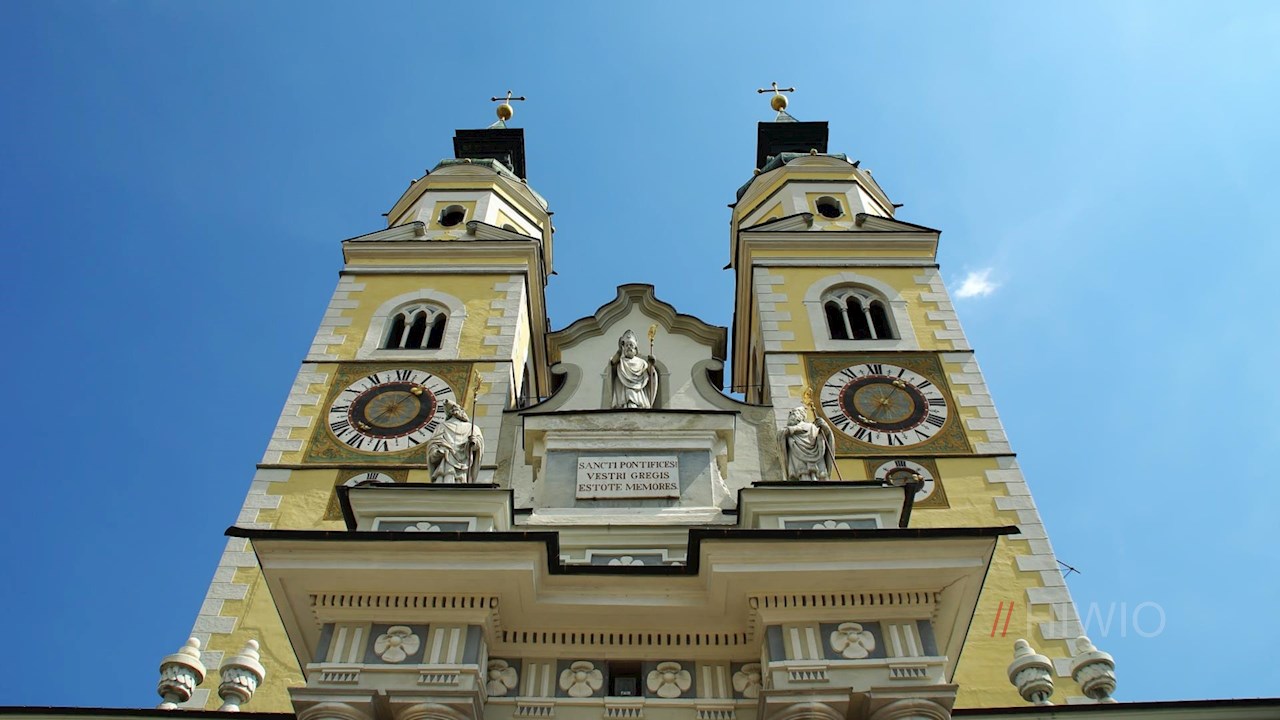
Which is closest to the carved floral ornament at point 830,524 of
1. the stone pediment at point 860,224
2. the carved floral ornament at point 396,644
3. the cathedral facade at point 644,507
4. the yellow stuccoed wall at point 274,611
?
the cathedral facade at point 644,507

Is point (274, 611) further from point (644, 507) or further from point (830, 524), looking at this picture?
point (830, 524)

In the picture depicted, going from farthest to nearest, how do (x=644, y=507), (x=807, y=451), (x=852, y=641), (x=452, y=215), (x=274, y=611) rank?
1. (x=452, y=215)
2. (x=274, y=611)
3. (x=807, y=451)
4. (x=644, y=507)
5. (x=852, y=641)

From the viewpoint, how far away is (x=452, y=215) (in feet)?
80.9

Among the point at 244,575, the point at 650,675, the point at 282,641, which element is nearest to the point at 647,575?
the point at 650,675

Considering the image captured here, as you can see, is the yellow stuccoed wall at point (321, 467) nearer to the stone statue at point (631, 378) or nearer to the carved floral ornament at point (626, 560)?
the carved floral ornament at point (626, 560)

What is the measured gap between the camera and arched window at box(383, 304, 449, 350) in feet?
66.4

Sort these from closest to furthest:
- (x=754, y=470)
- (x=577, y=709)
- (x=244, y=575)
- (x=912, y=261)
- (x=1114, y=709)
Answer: (x=577, y=709) → (x=1114, y=709) → (x=754, y=470) → (x=244, y=575) → (x=912, y=261)

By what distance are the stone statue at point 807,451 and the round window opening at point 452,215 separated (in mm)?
13604

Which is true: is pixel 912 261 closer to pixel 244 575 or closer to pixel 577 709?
pixel 244 575

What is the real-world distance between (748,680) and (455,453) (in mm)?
4222

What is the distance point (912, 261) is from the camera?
21.8 metres

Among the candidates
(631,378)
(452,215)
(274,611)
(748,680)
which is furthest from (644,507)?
(452,215)

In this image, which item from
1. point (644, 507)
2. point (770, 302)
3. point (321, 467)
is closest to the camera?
point (644, 507)

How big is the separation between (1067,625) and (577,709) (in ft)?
24.4
